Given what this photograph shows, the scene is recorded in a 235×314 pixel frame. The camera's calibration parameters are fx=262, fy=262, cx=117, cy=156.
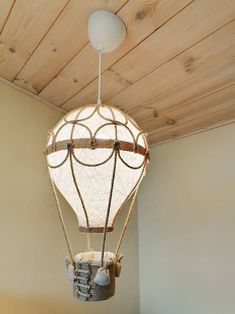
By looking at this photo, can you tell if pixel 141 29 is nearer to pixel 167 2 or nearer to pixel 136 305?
pixel 167 2

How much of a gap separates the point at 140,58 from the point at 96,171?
2.26 ft

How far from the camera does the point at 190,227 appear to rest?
1.69 metres

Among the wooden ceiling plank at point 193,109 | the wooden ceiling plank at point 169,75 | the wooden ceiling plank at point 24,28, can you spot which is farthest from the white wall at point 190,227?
the wooden ceiling plank at point 24,28

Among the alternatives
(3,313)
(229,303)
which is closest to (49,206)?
(3,313)

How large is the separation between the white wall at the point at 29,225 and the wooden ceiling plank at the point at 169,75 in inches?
14.2

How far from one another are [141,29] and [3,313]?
1.58m

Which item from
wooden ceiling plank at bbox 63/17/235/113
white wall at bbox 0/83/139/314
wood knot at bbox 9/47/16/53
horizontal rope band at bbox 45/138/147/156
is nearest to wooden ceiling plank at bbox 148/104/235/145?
wooden ceiling plank at bbox 63/17/235/113

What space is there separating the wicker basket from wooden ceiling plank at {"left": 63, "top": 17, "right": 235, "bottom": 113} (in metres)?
0.88

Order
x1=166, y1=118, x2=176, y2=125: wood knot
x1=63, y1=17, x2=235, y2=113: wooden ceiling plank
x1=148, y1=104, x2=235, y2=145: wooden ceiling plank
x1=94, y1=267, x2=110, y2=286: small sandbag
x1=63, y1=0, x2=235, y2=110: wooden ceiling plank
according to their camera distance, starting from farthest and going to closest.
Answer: x1=166, y1=118, x2=176, y2=125: wood knot < x1=148, y1=104, x2=235, y2=145: wooden ceiling plank < x1=63, y1=17, x2=235, y2=113: wooden ceiling plank < x1=63, y1=0, x2=235, y2=110: wooden ceiling plank < x1=94, y1=267, x2=110, y2=286: small sandbag

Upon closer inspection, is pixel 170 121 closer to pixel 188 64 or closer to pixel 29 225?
pixel 188 64

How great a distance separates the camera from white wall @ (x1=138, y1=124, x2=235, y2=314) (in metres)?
1.50

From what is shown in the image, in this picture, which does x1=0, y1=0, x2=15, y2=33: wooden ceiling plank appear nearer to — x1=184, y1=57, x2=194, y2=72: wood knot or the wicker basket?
x1=184, y1=57, x2=194, y2=72: wood knot

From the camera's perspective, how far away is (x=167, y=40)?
3.53 ft

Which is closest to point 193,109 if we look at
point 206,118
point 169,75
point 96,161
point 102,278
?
point 206,118
